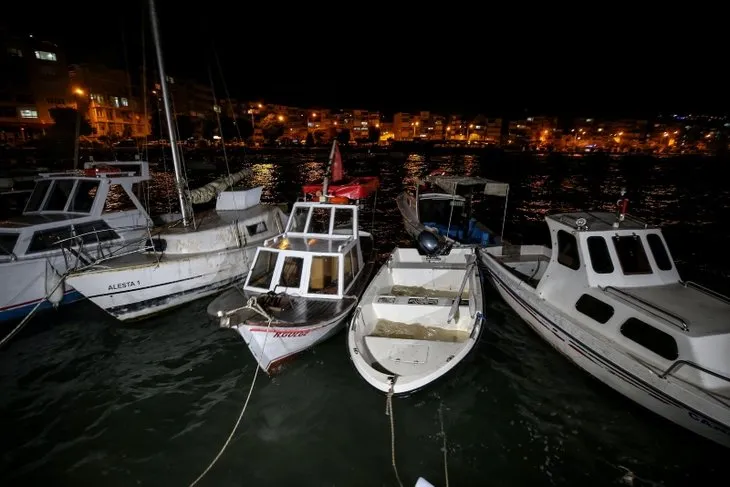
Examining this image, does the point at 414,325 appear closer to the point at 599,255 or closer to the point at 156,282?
the point at 599,255

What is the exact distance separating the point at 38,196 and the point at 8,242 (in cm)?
286

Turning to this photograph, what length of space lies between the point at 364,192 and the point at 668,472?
9.31 meters

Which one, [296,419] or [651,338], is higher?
[651,338]

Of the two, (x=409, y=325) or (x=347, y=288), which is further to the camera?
(x=347, y=288)

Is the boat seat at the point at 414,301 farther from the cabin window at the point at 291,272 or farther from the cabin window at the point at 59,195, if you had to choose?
the cabin window at the point at 59,195

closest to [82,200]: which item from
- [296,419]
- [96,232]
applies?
[96,232]

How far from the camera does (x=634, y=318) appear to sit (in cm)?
704

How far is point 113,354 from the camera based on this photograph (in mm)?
9031

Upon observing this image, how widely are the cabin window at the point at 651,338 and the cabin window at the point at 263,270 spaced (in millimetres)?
8206

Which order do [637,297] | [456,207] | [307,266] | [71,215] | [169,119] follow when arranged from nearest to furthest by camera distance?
[637,297]
[307,266]
[169,119]
[71,215]
[456,207]

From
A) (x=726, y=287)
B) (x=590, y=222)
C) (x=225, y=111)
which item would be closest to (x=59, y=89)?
(x=225, y=111)

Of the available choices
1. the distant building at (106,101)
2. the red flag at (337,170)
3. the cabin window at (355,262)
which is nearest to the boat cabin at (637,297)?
the cabin window at (355,262)

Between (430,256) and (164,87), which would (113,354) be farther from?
(430,256)

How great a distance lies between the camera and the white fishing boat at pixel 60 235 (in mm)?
9906
